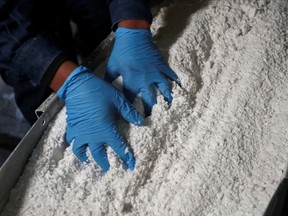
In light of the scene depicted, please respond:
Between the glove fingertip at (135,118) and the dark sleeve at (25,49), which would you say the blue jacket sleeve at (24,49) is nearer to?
the dark sleeve at (25,49)

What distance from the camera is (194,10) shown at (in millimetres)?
1479

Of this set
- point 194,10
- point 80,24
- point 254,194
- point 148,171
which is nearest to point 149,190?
point 148,171

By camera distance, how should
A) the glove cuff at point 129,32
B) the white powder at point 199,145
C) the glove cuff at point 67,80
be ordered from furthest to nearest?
the glove cuff at point 129,32 < the glove cuff at point 67,80 < the white powder at point 199,145

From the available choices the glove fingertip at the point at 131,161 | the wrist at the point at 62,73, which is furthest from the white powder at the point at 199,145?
the wrist at the point at 62,73

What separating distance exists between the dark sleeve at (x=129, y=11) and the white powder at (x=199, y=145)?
14 cm

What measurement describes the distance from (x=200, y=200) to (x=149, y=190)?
15 centimetres

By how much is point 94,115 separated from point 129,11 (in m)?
0.45

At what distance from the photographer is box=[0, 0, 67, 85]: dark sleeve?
1.16m

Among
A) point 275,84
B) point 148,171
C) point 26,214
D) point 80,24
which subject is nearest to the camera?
point 26,214

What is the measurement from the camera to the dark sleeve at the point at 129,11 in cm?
130

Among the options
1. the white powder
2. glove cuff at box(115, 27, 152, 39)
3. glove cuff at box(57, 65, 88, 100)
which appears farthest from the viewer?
glove cuff at box(115, 27, 152, 39)

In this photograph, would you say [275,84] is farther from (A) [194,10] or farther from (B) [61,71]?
(B) [61,71]

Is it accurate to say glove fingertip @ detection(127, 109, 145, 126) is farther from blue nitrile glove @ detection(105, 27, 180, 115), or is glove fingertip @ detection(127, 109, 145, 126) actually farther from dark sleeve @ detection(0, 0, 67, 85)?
dark sleeve @ detection(0, 0, 67, 85)

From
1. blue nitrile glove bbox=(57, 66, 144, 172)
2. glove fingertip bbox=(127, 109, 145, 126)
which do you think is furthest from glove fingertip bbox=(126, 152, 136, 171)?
glove fingertip bbox=(127, 109, 145, 126)
